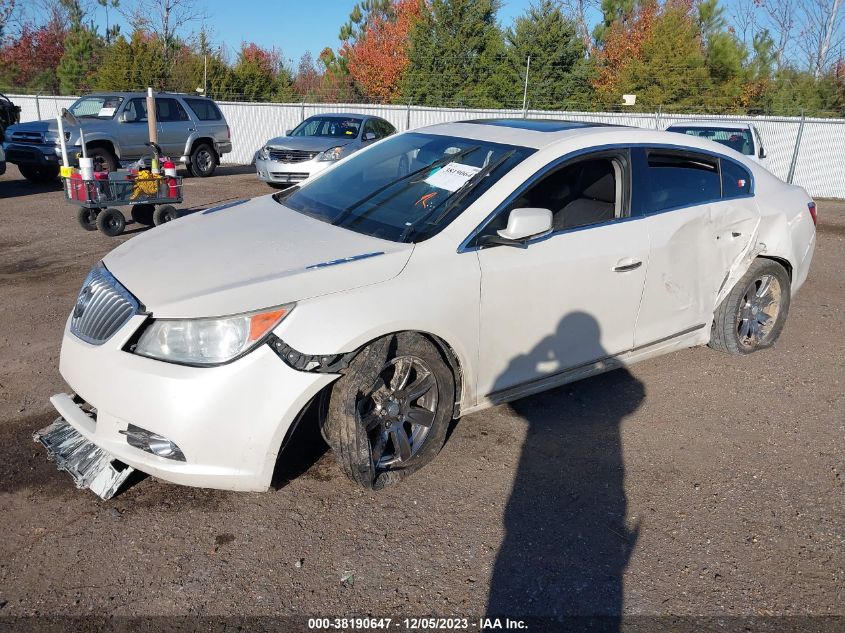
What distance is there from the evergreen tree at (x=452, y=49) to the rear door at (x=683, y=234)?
3034cm

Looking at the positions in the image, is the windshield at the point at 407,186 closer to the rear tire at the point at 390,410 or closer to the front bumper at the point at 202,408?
the rear tire at the point at 390,410

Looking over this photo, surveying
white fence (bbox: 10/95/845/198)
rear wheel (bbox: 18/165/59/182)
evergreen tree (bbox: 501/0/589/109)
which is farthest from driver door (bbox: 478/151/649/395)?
evergreen tree (bbox: 501/0/589/109)

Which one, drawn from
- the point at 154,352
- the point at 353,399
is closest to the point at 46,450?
the point at 154,352

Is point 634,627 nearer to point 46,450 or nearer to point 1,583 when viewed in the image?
point 1,583

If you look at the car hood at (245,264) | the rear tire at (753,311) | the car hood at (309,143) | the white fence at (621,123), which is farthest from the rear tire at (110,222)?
the white fence at (621,123)

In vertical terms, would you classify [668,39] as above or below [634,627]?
above

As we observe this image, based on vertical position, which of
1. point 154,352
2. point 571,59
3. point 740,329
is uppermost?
point 571,59

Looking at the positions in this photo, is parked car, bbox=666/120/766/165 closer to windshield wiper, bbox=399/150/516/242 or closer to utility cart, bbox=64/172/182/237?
utility cart, bbox=64/172/182/237

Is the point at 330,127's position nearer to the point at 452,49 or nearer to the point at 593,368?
the point at 593,368

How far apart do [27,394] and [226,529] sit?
2.02 meters

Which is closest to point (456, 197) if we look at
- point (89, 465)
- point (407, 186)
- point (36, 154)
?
point (407, 186)

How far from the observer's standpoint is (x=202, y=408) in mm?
2898

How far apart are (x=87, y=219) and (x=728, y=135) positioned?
11.5 m

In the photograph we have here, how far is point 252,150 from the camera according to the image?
23.4m
